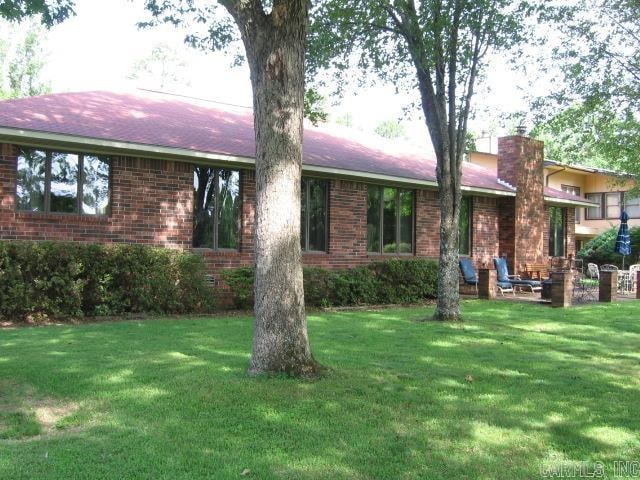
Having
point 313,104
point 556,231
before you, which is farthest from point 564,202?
point 313,104

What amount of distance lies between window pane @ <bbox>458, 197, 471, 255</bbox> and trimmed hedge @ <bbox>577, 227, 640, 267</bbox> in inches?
592

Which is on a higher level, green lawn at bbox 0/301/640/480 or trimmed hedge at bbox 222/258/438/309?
trimmed hedge at bbox 222/258/438/309

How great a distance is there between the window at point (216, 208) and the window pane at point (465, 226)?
8432mm

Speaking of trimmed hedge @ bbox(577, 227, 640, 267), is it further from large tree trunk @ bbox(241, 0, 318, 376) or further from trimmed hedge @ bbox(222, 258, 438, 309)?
large tree trunk @ bbox(241, 0, 318, 376)

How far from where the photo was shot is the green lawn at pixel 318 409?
158 inches

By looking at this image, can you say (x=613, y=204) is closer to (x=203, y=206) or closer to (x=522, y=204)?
(x=522, y=204)

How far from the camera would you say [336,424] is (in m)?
4.81

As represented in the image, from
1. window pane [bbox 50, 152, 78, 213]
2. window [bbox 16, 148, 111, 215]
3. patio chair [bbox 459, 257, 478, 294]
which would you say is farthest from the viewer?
patio chair [bbox 459, 257, 478, 294]

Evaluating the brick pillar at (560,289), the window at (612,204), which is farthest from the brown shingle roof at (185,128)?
the window at (612,204)

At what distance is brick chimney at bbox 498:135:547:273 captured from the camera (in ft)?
67.0

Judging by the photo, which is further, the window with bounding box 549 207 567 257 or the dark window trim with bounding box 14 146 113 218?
the window with bounding box 549 207 567 257

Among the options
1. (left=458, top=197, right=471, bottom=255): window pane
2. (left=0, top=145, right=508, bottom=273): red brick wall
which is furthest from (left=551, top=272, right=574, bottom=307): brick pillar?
(left=458, top=197, right=471, bottom=255): window pane

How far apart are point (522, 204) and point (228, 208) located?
11.0 m

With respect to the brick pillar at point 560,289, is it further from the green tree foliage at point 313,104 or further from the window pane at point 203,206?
the window pane at point 203,206
